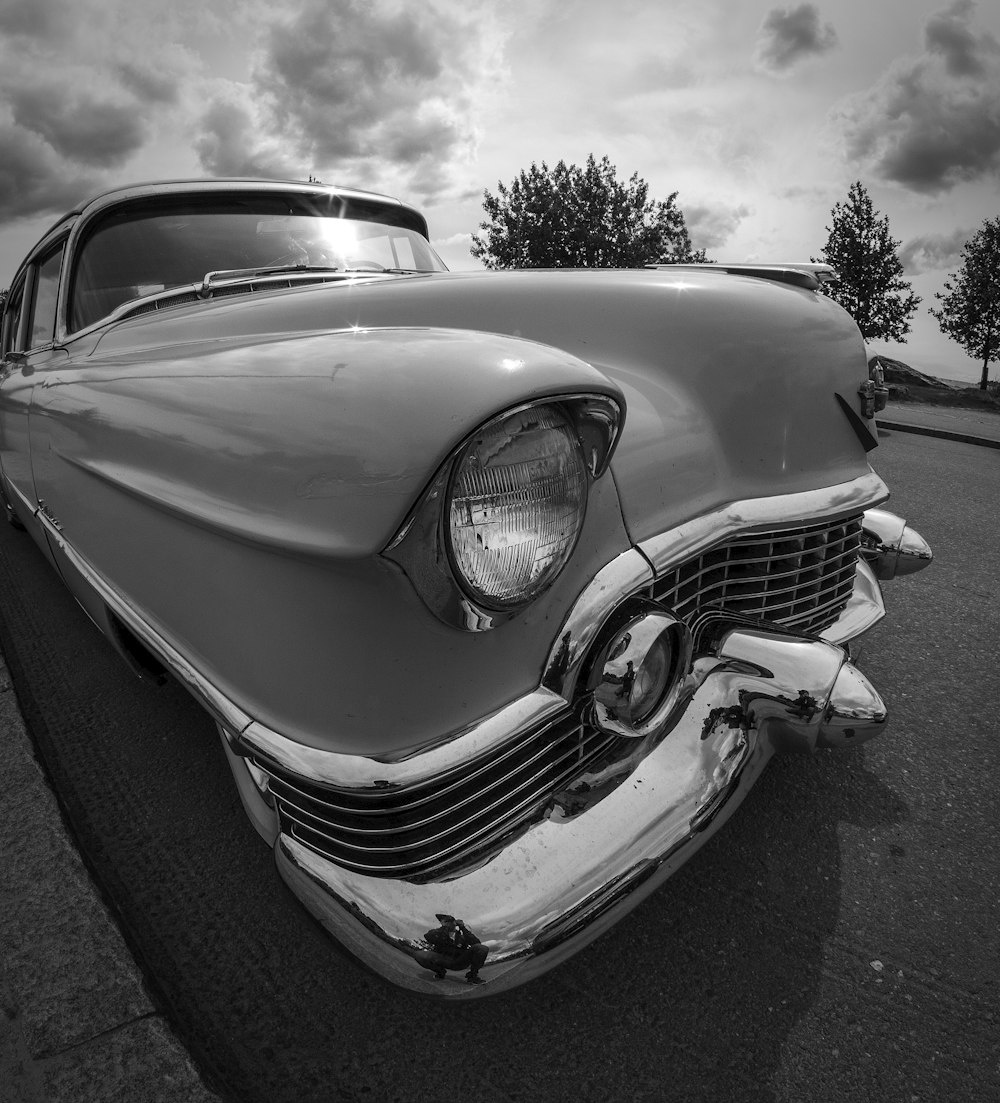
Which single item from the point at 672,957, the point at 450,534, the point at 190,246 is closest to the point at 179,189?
the point at 190,246

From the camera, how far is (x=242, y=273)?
2.25 metres

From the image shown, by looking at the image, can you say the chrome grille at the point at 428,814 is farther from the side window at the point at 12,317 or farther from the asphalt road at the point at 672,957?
the side window at the point at 12,317

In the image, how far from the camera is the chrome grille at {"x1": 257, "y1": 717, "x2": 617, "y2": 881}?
0.96 meters

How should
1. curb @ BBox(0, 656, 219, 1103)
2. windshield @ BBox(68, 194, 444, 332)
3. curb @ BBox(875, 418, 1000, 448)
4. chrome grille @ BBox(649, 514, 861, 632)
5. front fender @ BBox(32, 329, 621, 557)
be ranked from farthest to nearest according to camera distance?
curb @ BBox(875, 418, 1000, 448) < windshield @ BBox(68, 194, 444, 332) < chrome grille @ BBox(649, 514, 861, 632) < curb @ BBox(0, 656, 219, 1103) < front fender @ BBox(32, 329, 621, 557)

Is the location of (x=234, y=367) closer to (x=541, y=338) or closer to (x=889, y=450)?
(x=541, y=338)

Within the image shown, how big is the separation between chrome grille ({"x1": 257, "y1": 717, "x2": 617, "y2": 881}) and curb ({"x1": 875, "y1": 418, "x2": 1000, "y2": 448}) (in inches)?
296

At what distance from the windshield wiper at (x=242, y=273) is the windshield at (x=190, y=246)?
4 cm

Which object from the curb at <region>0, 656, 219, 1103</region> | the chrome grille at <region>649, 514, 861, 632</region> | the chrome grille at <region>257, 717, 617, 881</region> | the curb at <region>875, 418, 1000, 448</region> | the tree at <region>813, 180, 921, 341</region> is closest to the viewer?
the chrome grille at <region>257, 717, 617, 881</region>

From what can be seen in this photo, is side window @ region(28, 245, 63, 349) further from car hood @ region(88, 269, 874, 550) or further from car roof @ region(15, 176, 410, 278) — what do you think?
car hood @ region(88, 269, 874, 550)

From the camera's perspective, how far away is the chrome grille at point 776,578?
1.40 m

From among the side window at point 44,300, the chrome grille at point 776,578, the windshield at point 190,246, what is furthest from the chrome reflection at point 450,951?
the side window at point 44,300

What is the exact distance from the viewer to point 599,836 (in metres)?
1.07

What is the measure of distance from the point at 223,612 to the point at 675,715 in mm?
732

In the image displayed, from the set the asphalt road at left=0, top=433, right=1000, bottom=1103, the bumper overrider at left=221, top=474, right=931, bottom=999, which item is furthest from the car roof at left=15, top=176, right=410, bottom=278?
the bumper overrider at left=221, top=474, right=931, bottom=999
